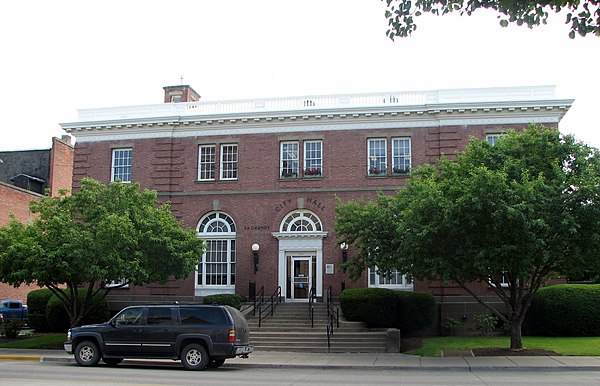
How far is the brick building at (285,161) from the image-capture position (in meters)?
30.5

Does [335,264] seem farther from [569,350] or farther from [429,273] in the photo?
[569,350]

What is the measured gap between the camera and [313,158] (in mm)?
31938

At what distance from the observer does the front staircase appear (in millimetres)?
23969

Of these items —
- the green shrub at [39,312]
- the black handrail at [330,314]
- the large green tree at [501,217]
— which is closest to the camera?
the large green tree at [501,217]

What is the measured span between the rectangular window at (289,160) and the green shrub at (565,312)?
12.7m

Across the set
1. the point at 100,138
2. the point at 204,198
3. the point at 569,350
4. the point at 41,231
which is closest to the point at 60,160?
the point at 100,138

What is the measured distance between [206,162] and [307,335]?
38.8ft

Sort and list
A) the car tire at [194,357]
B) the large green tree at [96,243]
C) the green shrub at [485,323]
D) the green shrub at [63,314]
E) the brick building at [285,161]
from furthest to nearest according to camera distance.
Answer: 1. the brick building at [285,161]
2. the green shrub at [63,314]
3. the green shrub at [485,323]
4. the large green tree at [96,243]
5. the car tire at [194,357]

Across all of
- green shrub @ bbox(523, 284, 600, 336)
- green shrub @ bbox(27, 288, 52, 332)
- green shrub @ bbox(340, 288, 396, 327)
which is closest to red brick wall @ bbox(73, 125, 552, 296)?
green shrub @ bbox(340, 288, 396, 327)

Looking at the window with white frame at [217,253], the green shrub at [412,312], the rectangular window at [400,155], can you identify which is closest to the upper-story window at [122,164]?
the window with white frame at [217,253]

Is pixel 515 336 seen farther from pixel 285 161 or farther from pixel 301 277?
pixel 285 161

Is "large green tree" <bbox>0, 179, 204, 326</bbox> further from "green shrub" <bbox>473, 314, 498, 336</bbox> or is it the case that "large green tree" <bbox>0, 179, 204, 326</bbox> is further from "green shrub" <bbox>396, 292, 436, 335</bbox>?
"green shrub" <bbox>473, 314, 498, 336</bbox>

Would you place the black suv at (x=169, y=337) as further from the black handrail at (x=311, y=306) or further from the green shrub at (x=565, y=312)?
the green shrub at (x=565, y=312)

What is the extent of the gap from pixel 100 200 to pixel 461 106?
1693 centimetres
